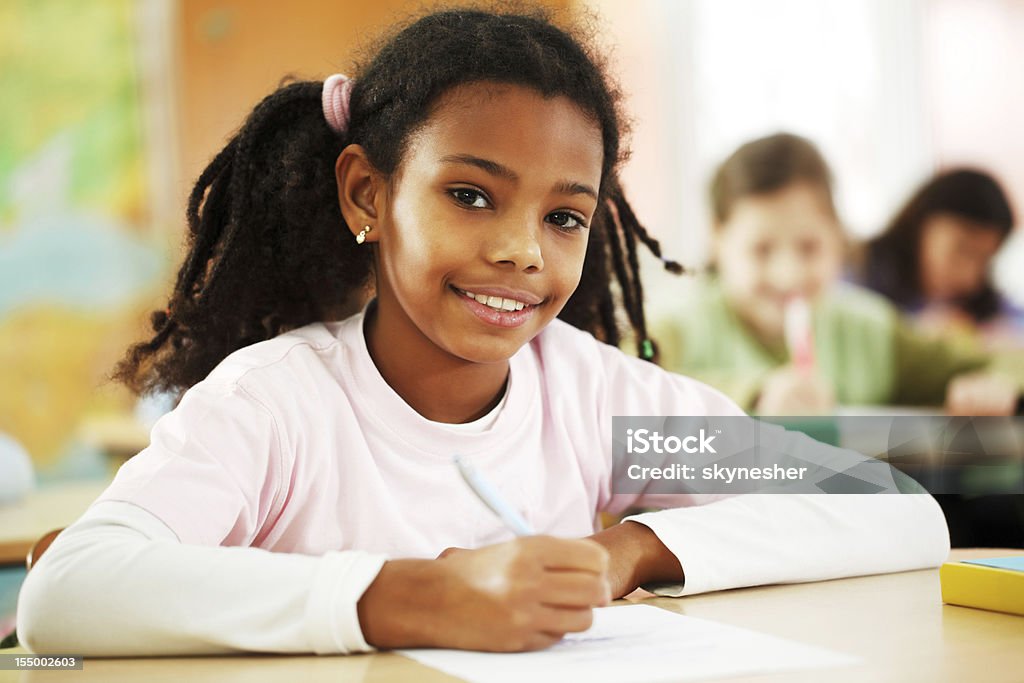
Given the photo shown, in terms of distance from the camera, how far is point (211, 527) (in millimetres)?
844

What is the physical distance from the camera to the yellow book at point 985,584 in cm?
78

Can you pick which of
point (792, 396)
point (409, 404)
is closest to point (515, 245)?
point (409, 404)

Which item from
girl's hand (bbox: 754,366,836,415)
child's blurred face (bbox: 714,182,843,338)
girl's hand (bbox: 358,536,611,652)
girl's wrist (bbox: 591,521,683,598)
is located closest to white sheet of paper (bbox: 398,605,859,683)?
girl's hand (bbox: 358,536,611,652)

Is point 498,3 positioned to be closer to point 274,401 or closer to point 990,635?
point 274,401

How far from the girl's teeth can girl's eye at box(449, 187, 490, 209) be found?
76 millimetres

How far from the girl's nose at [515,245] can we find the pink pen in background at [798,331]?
2.00 m

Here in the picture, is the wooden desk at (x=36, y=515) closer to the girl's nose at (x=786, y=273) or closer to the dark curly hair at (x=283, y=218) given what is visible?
the dark curly hair at (x=283, y=218)

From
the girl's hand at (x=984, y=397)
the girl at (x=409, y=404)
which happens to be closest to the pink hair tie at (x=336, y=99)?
the girl at (x=409, y=404)

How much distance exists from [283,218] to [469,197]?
246 millimetres

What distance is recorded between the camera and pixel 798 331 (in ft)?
9.64

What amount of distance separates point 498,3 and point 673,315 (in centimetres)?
191

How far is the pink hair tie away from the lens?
1.11 meters

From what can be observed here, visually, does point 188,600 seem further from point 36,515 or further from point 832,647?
point 36,515

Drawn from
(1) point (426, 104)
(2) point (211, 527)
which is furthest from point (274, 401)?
(1) point (426, 104)
